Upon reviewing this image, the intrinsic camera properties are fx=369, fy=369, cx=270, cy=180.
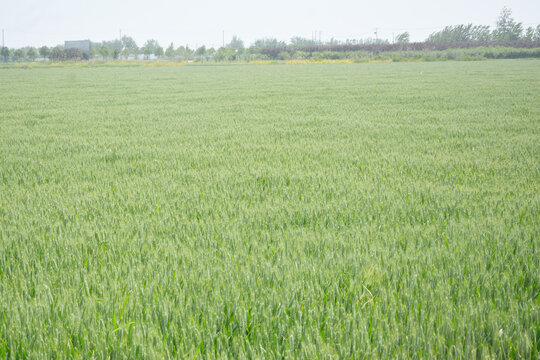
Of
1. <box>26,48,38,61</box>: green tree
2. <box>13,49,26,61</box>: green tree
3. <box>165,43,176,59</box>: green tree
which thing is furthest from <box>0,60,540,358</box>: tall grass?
<box>13,49,26,61</box>: green tree

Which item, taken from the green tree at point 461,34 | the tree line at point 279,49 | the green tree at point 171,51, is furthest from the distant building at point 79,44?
the green tree at point 461,34

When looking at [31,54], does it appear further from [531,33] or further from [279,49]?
[531,33]

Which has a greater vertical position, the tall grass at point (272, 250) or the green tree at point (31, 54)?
the green tree at point (31, 54)

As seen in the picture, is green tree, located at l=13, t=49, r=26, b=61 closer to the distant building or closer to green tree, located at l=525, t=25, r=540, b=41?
the distant building

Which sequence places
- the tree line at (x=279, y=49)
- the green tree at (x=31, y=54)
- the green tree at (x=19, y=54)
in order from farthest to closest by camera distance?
the green tree at (x=19, y=54) → the green tree at (x=31, y=54) → the tree line at (x=279, y=49)

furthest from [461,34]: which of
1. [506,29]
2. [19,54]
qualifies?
[19,54]

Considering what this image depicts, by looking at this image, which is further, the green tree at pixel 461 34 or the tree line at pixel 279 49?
the green tree at pixel 461 34

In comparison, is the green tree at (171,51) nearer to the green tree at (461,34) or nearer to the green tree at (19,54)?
the green tree at (19,54)

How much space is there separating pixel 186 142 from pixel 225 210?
129 inches

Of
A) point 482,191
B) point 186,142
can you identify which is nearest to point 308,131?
point 186,142

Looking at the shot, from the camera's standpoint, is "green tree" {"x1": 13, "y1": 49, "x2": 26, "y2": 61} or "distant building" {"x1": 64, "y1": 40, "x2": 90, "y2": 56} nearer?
"green tree" {"x1": 13, "y1": 49, "x2": 26, "y2": 61}

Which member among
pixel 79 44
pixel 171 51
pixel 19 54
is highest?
pixel 79 44

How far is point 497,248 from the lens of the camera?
7.66 feet

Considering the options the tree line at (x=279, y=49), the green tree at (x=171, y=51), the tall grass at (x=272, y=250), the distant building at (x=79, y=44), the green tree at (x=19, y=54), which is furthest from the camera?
the distant building at (x=79, y=44)
